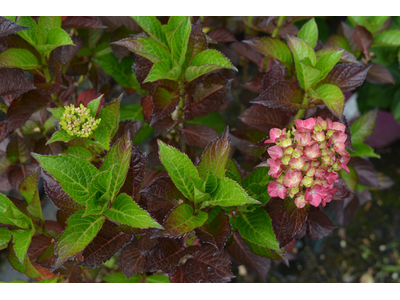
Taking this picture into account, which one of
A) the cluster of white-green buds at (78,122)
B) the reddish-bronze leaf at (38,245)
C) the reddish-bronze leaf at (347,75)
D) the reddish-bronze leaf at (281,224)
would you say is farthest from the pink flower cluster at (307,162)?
the reddish-bronze leaf at (38,245)

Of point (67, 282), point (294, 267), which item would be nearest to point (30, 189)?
point (67, 282)

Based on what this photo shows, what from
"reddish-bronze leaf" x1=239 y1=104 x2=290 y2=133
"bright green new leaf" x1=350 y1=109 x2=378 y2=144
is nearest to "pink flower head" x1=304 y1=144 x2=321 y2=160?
"reddish-bronze leaf" x1=239 y1=104 x2=290 y2=133

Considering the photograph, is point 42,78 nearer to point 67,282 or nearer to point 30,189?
point 30,189

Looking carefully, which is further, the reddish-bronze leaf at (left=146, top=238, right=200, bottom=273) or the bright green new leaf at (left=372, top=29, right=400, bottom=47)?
the bright green new leaf at (left=372, top=29, right=400, bottom=47)

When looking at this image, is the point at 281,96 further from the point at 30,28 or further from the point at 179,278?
the point at 30,28

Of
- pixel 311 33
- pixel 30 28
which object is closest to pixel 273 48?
pixel 311 33

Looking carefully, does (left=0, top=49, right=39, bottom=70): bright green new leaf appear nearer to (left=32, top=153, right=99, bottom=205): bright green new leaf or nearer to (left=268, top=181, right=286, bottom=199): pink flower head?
(left=32, top=153, right=99, bottom=205): bright green new leaf
